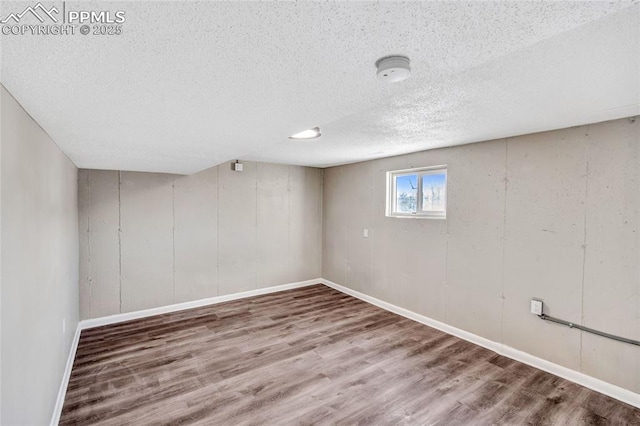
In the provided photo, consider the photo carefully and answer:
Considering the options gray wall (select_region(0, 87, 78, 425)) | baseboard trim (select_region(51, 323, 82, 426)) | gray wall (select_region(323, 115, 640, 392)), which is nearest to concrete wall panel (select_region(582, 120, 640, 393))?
gray wall (select_region(323, 115, 640, 392))

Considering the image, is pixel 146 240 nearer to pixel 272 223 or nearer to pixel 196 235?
pixel 196 235

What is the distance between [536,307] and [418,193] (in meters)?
1.88

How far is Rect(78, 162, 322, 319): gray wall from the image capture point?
12.5 ft

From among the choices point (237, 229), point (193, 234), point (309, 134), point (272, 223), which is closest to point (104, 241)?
point (193, 234)

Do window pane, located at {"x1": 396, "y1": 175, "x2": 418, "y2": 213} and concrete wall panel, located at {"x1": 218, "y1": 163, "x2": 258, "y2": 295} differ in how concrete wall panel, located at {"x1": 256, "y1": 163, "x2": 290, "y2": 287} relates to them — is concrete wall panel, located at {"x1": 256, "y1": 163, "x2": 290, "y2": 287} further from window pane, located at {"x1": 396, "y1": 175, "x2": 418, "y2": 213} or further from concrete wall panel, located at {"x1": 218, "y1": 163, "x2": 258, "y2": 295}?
window pane, located at {"x1": 396, "y1": 175, "x2": 418, "y2": 213}

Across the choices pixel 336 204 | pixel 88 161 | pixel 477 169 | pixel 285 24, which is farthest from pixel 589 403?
pixel 88 161

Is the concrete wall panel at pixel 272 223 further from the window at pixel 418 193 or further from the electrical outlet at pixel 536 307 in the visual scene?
the electrical outlet at pixel 536 307

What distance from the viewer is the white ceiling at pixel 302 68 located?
0.81 metres

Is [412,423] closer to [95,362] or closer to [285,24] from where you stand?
[285,24]

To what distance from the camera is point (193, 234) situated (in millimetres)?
4453

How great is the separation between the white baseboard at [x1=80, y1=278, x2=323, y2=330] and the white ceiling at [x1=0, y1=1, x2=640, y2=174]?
252 cm

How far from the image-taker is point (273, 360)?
299 centimetres

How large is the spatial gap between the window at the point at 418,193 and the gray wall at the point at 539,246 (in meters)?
0.13

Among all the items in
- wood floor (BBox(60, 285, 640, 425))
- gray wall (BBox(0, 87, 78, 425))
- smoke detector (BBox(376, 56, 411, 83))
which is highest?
smoke detector (BBox(376, 56, 411, 83))
